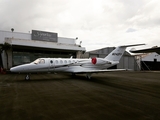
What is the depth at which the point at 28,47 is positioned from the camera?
2698cm

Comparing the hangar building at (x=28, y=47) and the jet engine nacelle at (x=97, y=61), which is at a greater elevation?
the hangar building at (x=28, y=47)

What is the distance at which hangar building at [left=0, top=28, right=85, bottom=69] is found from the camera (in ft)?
82.3

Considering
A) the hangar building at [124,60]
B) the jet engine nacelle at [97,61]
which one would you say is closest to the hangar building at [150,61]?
the hangar building at [124,60]

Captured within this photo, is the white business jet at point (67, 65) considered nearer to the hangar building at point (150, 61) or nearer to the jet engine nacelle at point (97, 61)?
the jet engine nacelle at point (97, 61)

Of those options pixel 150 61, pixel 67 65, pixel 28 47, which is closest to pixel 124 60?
pixel 150 61

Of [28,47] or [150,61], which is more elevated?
[28,47]

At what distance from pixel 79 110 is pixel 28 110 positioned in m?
1.73

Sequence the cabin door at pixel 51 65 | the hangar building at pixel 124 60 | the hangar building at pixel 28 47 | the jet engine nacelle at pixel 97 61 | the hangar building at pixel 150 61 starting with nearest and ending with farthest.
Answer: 1. the cabin door at pixel 51 65
2. the jet engine nacelle at pixel 97 61
3. the hangar building at pixel 28 47
4. the hangar building at pixel 124 60
5. the hangar building at pixel 150 61

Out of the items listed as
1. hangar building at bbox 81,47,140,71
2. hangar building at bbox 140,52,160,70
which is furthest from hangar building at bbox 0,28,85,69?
hangar building at bbox 140,52,160,70

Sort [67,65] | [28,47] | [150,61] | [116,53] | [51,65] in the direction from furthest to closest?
[150,61] < [28,47] < [116,53] < [67,65] < [51,65]

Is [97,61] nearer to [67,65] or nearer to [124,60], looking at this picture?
→ [67,65]

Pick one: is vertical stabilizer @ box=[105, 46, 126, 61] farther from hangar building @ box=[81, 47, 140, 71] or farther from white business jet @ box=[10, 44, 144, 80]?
hangar building @ box=[81, 47, 140, 71]

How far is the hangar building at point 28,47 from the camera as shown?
25.1m

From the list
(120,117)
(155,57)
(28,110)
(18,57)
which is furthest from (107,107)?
(155,57)
